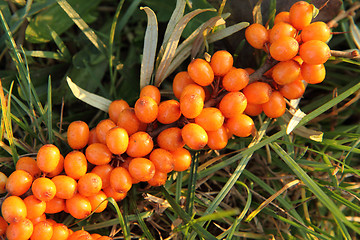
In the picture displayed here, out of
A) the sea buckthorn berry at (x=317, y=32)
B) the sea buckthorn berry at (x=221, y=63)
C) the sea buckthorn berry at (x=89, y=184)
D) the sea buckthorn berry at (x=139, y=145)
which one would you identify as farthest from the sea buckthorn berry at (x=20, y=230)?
the sea buckthorn berry at (x=317, y=32)

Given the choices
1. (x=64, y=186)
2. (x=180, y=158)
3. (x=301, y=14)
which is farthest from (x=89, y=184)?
(x=301, y=14)

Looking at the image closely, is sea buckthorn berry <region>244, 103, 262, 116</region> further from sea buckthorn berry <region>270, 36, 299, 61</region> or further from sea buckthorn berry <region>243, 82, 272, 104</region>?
sea buckthorn berry <region>270, 36, 299, 61</region>

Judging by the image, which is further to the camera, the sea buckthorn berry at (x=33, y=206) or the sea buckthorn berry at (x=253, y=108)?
the sea buckthorn berry at (x=253, y=108)

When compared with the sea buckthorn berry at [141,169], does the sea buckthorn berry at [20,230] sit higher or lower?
lower

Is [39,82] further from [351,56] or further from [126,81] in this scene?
[351,56]

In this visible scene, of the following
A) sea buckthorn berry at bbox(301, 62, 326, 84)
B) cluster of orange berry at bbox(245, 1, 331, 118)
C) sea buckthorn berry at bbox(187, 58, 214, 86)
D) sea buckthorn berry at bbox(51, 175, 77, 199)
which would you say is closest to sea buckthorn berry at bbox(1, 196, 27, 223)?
sea buckthorn berry at bbox(51, 175, 77, 199)

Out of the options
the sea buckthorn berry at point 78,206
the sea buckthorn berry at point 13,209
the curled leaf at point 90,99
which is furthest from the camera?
the curled leaf at point 90,99

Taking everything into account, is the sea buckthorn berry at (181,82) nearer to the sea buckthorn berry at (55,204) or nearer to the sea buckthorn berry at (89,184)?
the sea buckthorn berry at (89,184)
